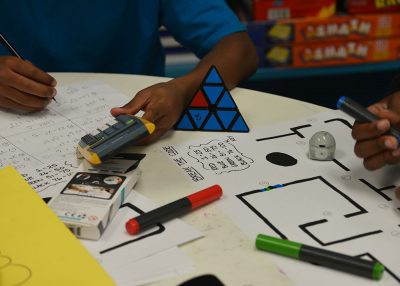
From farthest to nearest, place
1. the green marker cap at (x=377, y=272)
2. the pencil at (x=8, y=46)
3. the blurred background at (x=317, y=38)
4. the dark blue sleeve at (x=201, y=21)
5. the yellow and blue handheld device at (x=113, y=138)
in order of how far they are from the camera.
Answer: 1. the blurred background at (x=317, y=38)
2. the dark blue sleeve at (x=201, y=21)
3. the pencil at (x=8, y=46)
4. the yellow and blue handheld device at (x=113, y=138)
5. the green marker cap at (x=377, y=272)

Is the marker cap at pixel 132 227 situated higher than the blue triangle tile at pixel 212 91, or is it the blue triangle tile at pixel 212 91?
the blue triangle tile at pixel 212 91

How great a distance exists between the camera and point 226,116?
33.8 inches

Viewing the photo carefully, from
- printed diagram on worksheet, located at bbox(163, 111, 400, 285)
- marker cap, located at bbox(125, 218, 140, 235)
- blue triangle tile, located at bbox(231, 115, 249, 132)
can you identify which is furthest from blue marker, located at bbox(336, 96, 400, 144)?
marker cap, located at bbox(125, 218, 140, 235)

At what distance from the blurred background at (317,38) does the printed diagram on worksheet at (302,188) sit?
95cm

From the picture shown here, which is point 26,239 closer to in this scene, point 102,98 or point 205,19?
point 102,98

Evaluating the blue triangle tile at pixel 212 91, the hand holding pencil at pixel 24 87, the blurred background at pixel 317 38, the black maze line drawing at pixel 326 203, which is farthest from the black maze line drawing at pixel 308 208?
the blurred background at pixel 317 38

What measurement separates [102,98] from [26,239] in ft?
1.33

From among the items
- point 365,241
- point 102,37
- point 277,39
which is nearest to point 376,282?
point 365,241

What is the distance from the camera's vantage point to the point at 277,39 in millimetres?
1806

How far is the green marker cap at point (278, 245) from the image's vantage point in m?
0.58

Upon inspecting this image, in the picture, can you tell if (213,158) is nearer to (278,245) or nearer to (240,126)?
(240,126)

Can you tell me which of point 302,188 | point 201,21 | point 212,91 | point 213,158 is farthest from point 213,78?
point 201,21

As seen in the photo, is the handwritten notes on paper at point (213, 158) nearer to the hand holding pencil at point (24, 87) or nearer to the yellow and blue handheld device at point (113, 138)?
the yellow and blue handheld device at point (113, 138)

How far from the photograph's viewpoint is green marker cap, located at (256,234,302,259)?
0.58 m
